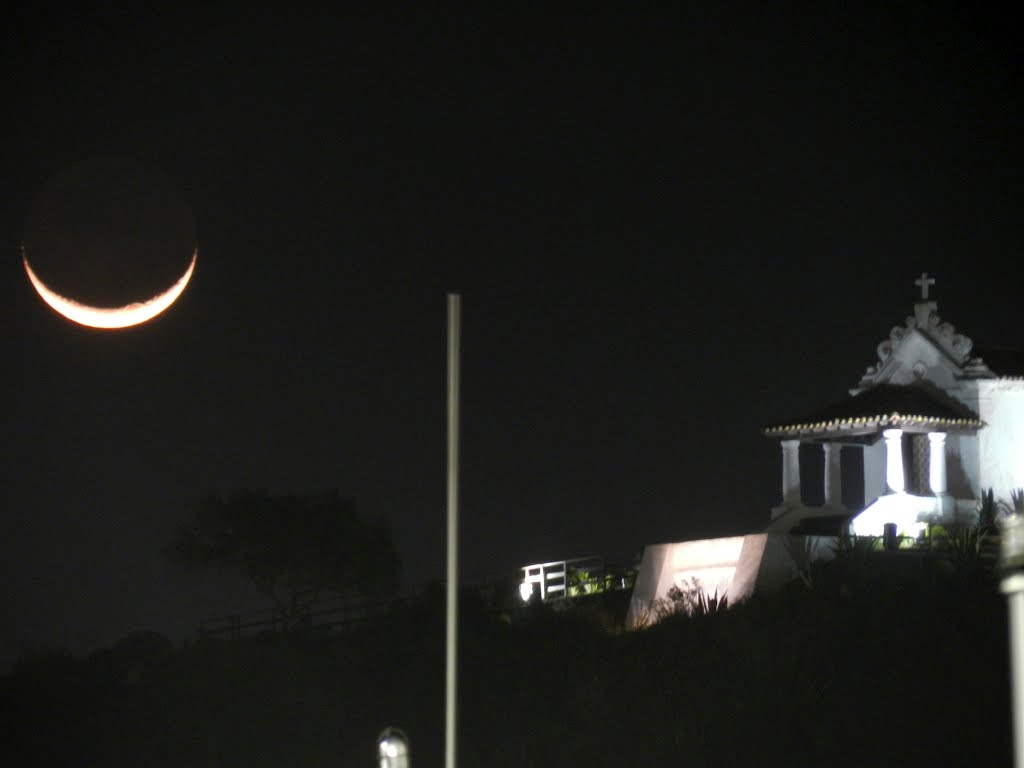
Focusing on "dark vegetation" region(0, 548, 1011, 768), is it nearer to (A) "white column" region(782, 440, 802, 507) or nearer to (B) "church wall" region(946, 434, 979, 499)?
(A) "white column" region(782, 440, 802, 507)

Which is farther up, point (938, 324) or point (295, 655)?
point (938, 324)

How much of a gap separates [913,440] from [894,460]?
303 centimetres

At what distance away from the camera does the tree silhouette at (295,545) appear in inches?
2206

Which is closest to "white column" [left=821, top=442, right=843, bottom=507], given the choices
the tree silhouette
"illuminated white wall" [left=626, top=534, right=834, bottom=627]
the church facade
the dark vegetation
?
the church facade

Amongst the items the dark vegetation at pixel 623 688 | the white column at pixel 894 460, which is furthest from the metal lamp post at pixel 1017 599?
the white column at pixel 894 460

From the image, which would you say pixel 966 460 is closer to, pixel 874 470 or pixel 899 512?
pixel 899 512

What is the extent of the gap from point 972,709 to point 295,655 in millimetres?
17416

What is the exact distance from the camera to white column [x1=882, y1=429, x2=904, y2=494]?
99.9 ft

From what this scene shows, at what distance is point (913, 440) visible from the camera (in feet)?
111

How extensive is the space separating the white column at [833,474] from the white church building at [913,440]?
34 mm

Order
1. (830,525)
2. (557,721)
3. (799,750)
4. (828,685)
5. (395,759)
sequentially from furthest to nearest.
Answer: (830,525)
(557,721)
(828,685)
(799,750)
(395,759)

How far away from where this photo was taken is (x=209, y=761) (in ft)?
88.8

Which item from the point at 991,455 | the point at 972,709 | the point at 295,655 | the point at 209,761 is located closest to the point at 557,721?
the point at 972,709

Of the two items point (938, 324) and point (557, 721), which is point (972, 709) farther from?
point (938, 324)
